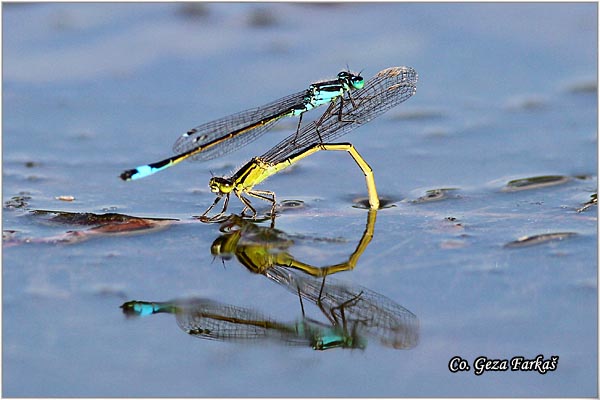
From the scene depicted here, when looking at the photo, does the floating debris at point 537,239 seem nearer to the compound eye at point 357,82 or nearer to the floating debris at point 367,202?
the floating debris at point 367,202

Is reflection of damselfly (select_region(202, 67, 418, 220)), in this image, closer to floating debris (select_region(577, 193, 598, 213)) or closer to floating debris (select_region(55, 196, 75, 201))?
floating debris (select_region(55, 196, 75, 201))

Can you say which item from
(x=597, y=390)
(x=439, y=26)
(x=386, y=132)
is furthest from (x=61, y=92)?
(x=597, y=390)

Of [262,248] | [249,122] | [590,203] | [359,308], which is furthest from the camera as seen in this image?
[249,122]

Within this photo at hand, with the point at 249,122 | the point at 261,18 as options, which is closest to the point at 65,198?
the point at 249,122

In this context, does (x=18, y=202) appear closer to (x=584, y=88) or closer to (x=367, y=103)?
(x=367, y=103)

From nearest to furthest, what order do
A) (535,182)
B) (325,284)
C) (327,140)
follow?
(325,284), (327,140), (535,182)

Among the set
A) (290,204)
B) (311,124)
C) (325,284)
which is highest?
(311,124)

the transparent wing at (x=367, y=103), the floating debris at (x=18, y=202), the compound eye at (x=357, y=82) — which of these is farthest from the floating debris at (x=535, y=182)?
the floating debris at (x=18, y=202)
